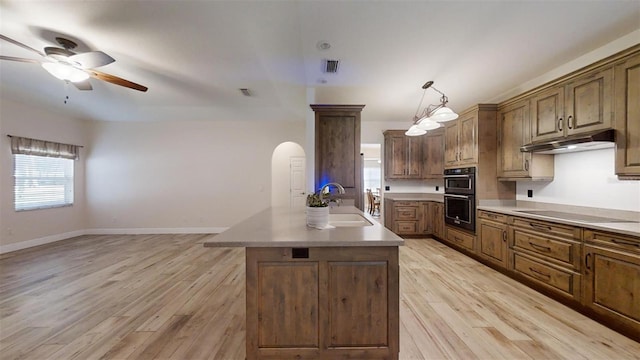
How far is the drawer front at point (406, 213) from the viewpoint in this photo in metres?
5.24

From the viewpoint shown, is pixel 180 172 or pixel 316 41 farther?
pixel 180 172

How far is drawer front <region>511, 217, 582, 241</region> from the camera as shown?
2.34 metres

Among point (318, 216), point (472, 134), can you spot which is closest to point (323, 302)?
point (318, 216)

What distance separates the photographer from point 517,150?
3375 millimetres

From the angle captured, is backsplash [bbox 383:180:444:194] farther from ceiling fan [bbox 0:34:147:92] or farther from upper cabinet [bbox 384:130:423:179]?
ceiling fan [bbox 0:34:147:92]

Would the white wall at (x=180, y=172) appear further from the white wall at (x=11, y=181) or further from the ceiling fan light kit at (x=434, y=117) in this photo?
the ceiling fan light kit at (x=434, y=117)

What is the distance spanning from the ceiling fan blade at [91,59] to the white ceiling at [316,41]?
303 mm

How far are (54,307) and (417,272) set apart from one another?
4096 mm

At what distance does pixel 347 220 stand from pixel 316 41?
72.2 inches

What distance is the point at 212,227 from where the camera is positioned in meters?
5.87

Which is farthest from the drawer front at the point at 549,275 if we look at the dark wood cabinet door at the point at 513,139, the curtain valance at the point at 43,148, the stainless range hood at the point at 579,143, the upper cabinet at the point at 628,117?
the curtain valance at the point at 43,148

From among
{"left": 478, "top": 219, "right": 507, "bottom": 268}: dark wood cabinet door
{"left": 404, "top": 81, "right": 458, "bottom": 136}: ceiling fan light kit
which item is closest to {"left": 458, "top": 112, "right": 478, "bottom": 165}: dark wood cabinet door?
{"left": 404, "top": 81, "right": 458, "bottom": 136}: ceiling fan light kit

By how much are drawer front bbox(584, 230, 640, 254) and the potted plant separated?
7.85 feet

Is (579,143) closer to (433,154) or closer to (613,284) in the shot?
(613,284)
